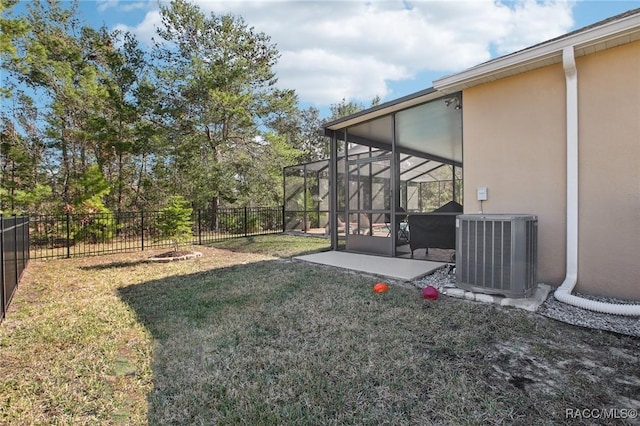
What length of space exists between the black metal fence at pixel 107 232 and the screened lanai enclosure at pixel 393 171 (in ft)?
13.7

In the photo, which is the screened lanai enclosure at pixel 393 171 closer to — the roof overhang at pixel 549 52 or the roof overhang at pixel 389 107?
the roof overhang at pixel 389 107

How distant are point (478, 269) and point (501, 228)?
535 mm

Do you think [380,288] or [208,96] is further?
[208,96]

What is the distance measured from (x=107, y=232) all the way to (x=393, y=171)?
8.98 metres

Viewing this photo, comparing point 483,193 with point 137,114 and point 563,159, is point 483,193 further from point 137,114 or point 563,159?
point 137,114

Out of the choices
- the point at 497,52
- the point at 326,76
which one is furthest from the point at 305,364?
the point at 326,76

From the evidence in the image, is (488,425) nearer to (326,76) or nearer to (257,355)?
(257,355)

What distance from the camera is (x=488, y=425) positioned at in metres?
1.57

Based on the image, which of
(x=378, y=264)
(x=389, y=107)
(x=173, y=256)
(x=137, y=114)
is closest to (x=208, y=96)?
(x=137, y=114)

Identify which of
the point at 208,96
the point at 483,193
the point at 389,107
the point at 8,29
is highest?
the point at 8,29

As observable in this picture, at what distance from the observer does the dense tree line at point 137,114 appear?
31.9ft

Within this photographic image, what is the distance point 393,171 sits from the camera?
590cm

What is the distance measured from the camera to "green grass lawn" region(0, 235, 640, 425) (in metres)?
1.72

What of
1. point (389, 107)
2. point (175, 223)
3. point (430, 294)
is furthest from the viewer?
point (175, 223)
